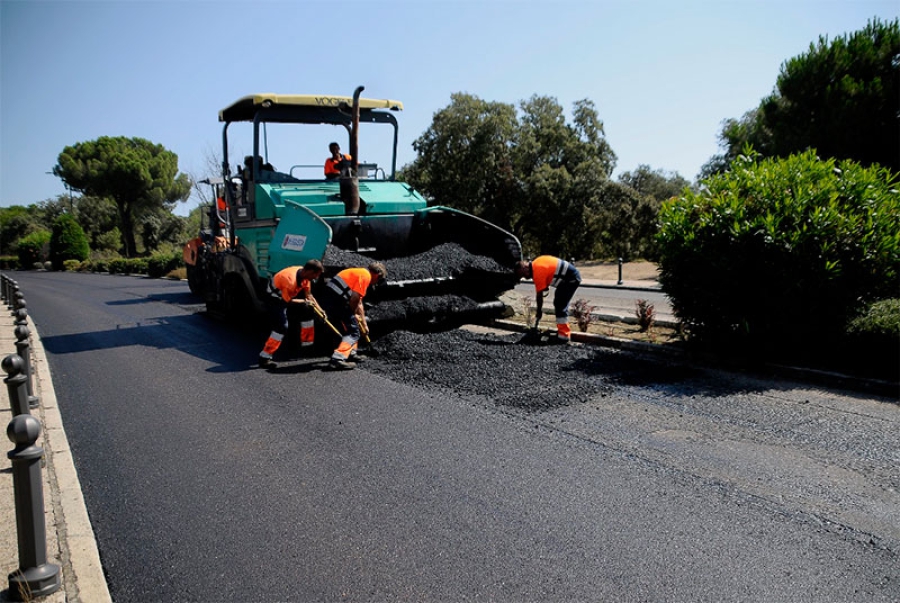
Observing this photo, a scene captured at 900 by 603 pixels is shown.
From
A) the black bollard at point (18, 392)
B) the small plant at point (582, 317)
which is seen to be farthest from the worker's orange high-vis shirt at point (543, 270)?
the black bollard at point (18, 392)

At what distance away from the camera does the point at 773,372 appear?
637 centimetres

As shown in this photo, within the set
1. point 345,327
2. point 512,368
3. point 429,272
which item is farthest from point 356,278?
point 512,368

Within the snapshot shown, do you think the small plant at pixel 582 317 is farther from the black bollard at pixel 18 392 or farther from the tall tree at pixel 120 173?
the tall tree at pixel 120 173

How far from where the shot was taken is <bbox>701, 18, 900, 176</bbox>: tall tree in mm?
16141

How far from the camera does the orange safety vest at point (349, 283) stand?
7219mm

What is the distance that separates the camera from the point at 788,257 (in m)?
6.24

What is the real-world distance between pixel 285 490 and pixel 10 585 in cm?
144

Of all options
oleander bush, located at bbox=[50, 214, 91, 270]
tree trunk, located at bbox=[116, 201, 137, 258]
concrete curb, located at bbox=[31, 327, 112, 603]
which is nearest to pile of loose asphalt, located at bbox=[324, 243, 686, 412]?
concrete curb, located at bbox=[31, 327, 112, 603]

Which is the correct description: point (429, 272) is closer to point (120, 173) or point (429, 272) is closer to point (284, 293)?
point (284, 293)

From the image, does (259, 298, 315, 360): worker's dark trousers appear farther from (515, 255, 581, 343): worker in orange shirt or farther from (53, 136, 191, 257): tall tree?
(53, 136, 191, 257): tall tree

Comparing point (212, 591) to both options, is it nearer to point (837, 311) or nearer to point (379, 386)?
point (379, 386)

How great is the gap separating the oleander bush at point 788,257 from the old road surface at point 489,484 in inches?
25.5

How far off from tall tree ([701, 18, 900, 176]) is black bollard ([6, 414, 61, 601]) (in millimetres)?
16917

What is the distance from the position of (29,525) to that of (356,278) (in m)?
4.76
